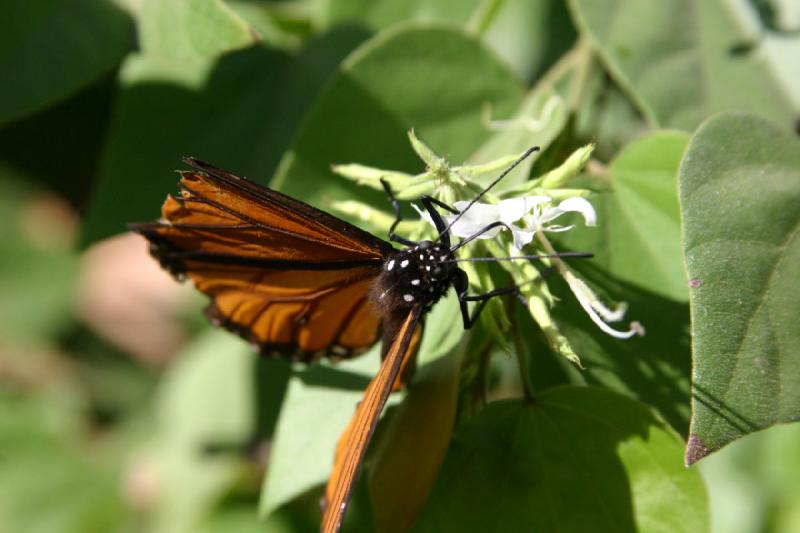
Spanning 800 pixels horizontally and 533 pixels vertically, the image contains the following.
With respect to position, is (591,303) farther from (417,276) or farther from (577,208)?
(417,276)

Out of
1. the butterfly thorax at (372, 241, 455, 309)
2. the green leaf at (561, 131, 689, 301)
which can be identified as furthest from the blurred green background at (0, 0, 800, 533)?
the butterfly thorax at (372, 241, 455, 309)

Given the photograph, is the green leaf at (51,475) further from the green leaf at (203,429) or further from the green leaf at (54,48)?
the green leaf at (54,48)

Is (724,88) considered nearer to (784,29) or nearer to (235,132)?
(784,29)

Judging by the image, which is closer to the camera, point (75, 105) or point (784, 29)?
point (784, 29)

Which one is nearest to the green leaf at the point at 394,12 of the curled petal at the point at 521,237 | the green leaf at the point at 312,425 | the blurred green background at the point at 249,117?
the blurred green background at the point at 249,117

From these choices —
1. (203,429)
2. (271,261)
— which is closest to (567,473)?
(271,261)

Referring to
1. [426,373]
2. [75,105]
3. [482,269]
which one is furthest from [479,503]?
[75,105]
